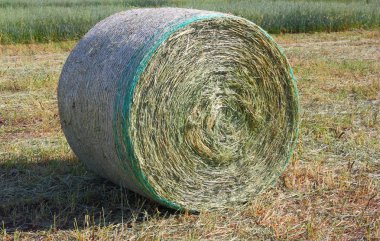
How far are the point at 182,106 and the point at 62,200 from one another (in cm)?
117

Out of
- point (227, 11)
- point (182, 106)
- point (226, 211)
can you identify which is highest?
point (182, 106)

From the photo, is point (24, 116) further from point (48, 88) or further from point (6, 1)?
point (6, 1)

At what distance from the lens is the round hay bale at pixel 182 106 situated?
13.9 ft

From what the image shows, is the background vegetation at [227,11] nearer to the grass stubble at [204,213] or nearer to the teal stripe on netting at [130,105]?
the grass stubble at [204,213]

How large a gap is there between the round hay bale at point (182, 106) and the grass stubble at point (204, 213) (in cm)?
22

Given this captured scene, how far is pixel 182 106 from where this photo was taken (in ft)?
14.7

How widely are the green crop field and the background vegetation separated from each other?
381cm

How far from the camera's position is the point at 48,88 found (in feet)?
28.4

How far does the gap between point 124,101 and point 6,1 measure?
60.9 feet

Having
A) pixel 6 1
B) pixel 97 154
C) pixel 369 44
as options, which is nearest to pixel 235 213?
pixel 97 154

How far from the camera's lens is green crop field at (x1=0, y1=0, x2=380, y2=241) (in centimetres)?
428

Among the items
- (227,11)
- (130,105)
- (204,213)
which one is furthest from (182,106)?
(227,11)

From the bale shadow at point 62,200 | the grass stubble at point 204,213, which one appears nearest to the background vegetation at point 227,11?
the grass stubble at point 204,213

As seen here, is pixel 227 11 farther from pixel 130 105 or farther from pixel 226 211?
pixel 130 105
